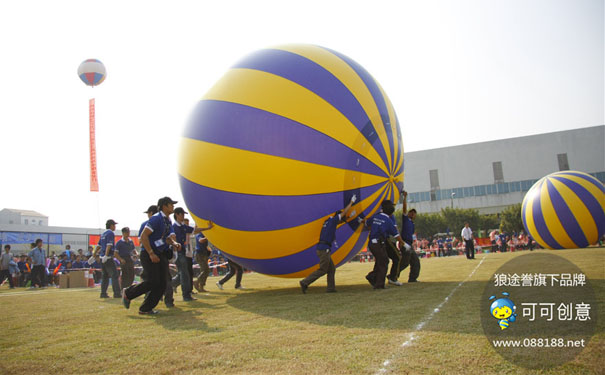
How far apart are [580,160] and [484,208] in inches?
591

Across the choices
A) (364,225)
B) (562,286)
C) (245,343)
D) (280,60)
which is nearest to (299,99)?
(280,60)

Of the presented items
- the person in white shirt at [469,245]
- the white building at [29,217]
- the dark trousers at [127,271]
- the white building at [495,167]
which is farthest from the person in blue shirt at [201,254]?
the white building at [29,217]

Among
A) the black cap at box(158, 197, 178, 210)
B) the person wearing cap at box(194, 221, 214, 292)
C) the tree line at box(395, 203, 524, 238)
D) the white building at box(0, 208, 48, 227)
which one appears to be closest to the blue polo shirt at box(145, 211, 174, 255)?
the black cap at box(158, 197, 178, 210)

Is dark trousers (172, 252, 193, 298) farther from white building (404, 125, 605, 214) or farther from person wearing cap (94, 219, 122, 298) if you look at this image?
white building (404, 125, 605, 214)

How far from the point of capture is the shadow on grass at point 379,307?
4.59m

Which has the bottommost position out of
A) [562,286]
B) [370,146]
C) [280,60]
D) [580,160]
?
[562,286]

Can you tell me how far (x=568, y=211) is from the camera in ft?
55.1

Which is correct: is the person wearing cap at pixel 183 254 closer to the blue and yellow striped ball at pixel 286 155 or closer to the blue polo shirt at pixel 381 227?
the blue and yellow striped ball at pixel 286 155

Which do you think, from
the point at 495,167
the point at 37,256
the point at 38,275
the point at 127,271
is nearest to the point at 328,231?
A: the point at 127,271

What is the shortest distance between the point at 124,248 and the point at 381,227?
20.7ft

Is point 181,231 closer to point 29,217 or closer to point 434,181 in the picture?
point 434,181

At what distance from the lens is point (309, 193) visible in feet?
22.2

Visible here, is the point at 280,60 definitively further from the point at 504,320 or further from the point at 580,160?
the point at 580,160

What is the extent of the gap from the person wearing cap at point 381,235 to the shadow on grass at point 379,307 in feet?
1.35
